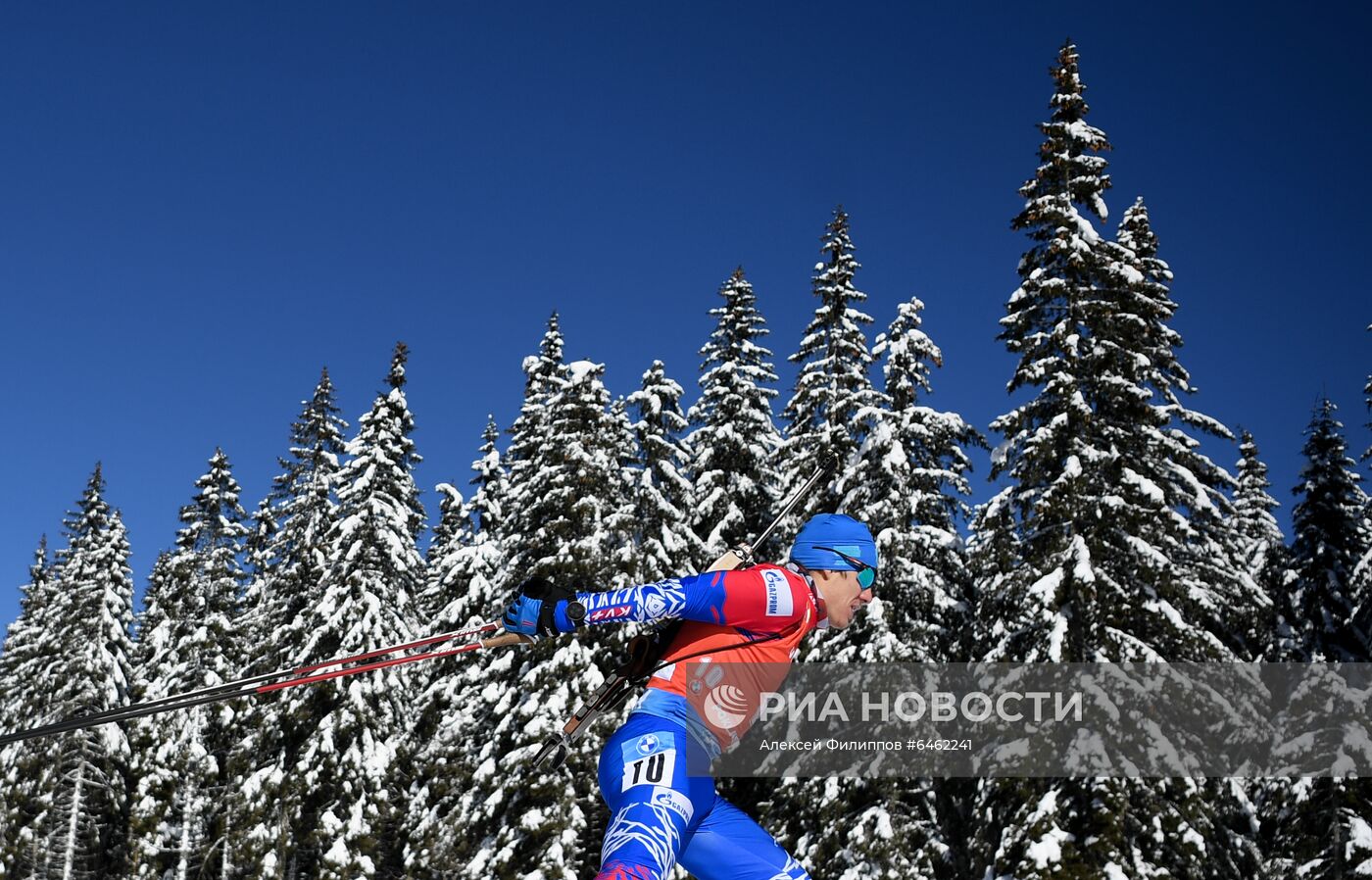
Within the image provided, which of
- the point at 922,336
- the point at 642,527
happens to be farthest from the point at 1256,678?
the point at 642,527

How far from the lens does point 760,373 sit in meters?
33.3

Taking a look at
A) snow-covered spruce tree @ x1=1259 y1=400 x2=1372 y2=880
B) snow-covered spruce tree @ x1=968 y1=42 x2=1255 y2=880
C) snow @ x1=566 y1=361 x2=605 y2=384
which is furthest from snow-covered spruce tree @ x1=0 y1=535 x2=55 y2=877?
snow-covered spruce tree @ x1=1259 y1=400 x2=1372 y2=880

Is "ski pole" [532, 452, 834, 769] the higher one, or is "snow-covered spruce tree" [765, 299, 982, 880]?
"snow-covered spruce tree" [765, 299, 982, 880]

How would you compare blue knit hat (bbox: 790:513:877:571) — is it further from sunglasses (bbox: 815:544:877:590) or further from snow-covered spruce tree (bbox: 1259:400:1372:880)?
snow-covered spruce tree (bbox: 1259:400:1372:880)

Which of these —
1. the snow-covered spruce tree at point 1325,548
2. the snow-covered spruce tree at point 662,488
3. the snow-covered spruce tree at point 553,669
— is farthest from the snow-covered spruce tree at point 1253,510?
the snow-covered spruce tree at point 553,669

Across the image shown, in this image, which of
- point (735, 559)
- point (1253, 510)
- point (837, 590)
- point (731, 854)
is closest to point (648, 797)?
point (731, 854)

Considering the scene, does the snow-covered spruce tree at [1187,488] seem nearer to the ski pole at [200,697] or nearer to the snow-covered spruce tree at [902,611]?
the snow-covered spruce tree at [902,611]

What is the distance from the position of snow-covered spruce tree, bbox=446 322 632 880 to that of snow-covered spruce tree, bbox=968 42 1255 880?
27.4 feet

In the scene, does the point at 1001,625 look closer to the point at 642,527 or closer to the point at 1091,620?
the point at 1091,620

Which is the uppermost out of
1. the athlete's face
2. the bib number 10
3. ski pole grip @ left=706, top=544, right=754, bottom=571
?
ski pole grip @ left=706, top=544, right=754, bottom=571

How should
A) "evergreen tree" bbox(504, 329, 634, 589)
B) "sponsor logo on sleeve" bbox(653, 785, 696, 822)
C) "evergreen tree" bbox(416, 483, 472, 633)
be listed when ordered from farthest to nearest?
"evergreen tree" bbox(416, 483, 472, 633)
"evergreen tree" bbox(504, 329, 634, 589)
"sponsor logo on sleeve" bbox(653, 785, 696, 822)

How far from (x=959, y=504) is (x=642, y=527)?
23.4ft

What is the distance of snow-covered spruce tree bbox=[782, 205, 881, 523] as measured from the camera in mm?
26234

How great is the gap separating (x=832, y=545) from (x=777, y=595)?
1.70 ft
